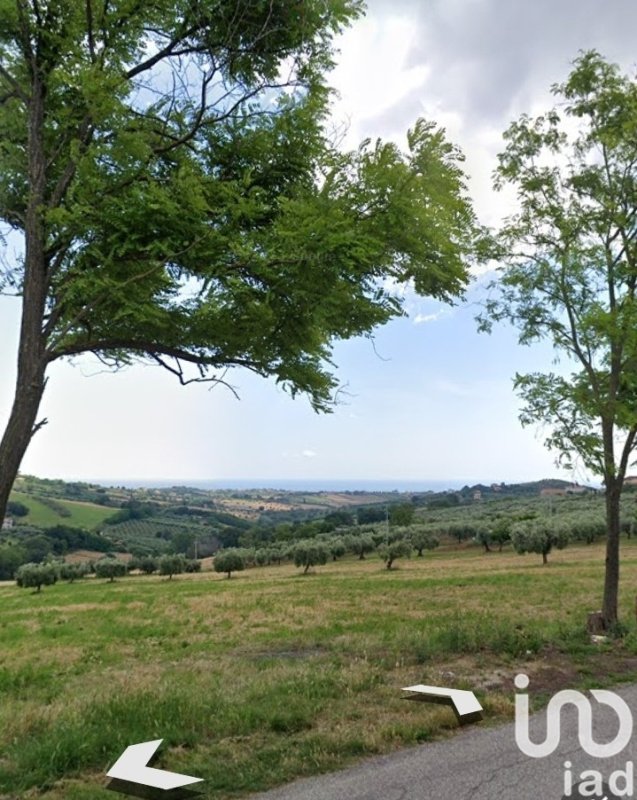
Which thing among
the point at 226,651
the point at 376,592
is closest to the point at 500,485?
the point at 376,592

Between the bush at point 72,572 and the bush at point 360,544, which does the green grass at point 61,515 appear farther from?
the bush at point 360,544

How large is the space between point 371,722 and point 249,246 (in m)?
5.01

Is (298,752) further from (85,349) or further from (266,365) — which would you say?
(85,349)

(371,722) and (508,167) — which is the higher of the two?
(508,167)

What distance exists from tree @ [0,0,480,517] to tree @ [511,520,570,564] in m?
34.8

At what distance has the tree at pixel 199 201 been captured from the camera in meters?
5.88

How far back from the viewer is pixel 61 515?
105812 millimetres

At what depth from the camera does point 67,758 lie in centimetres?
483

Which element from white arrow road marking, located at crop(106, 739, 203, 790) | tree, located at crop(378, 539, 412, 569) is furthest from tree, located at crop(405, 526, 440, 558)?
white arrow road marking, located at crop(106, 739, 203, 790)

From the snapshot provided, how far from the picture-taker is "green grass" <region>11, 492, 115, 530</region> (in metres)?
98.5

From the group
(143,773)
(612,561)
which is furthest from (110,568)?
(143,773)

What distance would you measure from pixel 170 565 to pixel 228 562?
28.5 feet

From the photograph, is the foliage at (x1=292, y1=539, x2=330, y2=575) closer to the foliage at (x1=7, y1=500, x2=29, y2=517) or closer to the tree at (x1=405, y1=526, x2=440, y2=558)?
the tree at (x1=405, y1=526, x2=440, y2=558)

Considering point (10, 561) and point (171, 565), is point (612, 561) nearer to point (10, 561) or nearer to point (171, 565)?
point (171, 565)
